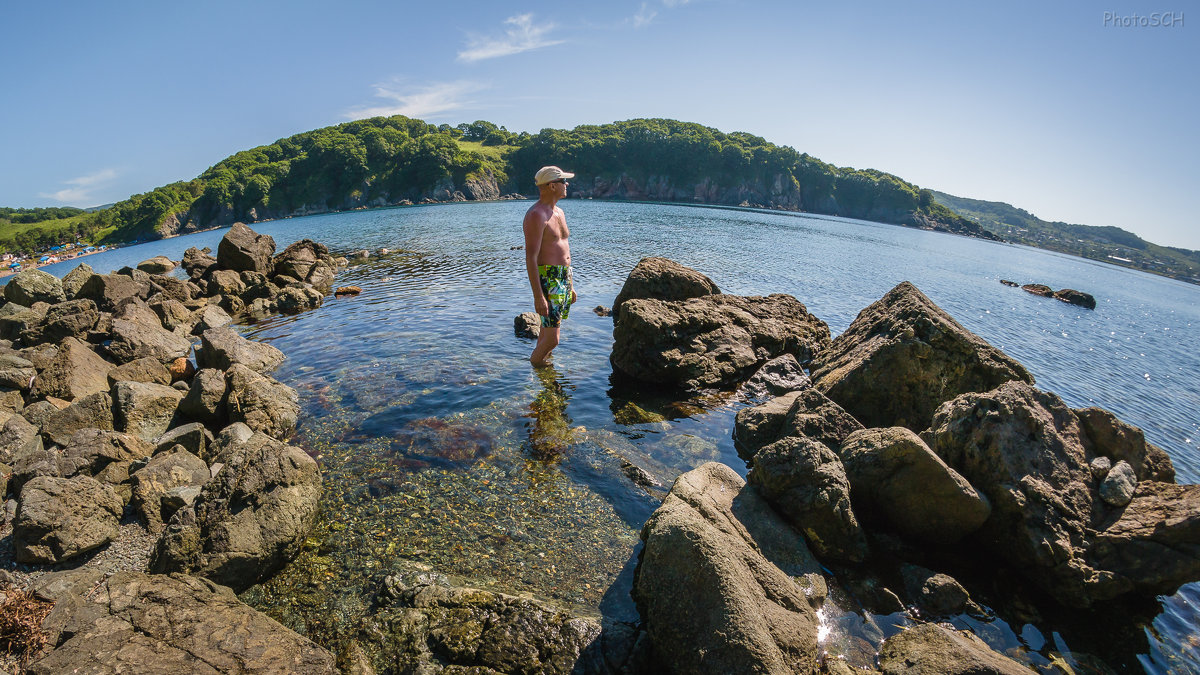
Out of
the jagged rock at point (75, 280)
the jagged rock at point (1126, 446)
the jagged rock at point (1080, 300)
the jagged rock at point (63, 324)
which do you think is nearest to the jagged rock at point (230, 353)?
the jagged rock at point (63, 324)

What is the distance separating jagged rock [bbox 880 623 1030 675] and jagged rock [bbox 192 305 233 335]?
61.2 feet

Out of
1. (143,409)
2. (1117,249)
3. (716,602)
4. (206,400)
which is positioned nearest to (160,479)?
(206,400)

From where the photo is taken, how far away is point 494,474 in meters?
6.93

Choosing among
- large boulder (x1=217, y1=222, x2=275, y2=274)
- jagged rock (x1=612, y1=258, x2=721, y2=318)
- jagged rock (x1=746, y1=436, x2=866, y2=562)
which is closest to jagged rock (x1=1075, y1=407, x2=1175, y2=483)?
jagged rock (x1=746, y1=436, x2=866, y2=562)

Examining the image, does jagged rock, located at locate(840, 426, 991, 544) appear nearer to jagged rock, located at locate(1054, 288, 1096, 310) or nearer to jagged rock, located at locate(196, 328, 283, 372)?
jagged rock, located at locate(196, 328, 283, 372)

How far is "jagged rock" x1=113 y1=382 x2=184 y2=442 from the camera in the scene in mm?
7902

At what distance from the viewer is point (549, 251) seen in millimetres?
9203

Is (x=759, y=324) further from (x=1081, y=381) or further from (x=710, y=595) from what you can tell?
(x=1081, y=381)

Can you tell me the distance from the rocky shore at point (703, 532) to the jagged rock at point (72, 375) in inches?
2.1

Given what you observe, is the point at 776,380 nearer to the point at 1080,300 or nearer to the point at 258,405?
→ the point at 258,405

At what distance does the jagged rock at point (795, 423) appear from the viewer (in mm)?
7004

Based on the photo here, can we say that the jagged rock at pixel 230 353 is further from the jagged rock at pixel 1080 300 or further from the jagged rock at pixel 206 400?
the jagged rock at pixel 1080 300

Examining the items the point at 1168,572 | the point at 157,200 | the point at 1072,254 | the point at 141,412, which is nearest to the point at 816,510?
the point at 1168,572

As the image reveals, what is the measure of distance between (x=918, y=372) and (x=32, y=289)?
2668 cm
